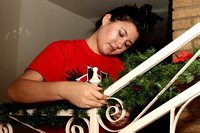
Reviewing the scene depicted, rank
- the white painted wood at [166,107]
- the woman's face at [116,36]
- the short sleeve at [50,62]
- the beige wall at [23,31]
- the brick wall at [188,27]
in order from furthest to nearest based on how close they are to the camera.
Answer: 1. the beige wall at [23,31]
2. the brick wall at [188,27]
3. the woman's face at [116,36]
4. the short sleeve at [50,62]
5. the white painted wood at [166,107]

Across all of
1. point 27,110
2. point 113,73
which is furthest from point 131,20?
point 27,110

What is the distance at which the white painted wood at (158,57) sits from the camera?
2.00 ft

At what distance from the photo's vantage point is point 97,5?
4465 millimetres

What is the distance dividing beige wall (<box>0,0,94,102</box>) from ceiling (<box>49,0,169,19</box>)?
0.24m

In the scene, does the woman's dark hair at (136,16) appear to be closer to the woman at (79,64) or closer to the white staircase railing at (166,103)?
the woman at (79,64)

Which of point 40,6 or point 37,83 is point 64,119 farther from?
point 40,6

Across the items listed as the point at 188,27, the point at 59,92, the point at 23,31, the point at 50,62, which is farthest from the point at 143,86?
the point at 23,31

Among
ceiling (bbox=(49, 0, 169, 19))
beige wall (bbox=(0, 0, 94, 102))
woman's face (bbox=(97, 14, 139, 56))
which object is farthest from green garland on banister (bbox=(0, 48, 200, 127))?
ceiling (bbox=(49, 0, 169, 19))

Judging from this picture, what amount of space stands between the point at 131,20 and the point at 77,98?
0.69m

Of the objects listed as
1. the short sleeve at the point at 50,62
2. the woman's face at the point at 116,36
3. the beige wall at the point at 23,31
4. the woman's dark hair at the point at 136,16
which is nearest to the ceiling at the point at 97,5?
the beige wall at the point at 23,31

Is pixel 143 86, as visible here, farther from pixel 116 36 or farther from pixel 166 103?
pixel 116 36

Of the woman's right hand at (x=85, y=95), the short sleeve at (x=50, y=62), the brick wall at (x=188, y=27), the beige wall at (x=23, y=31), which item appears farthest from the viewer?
the beige wall at (x=23, y=31)

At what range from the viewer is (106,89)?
0.73 m

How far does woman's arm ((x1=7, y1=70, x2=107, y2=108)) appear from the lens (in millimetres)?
706
